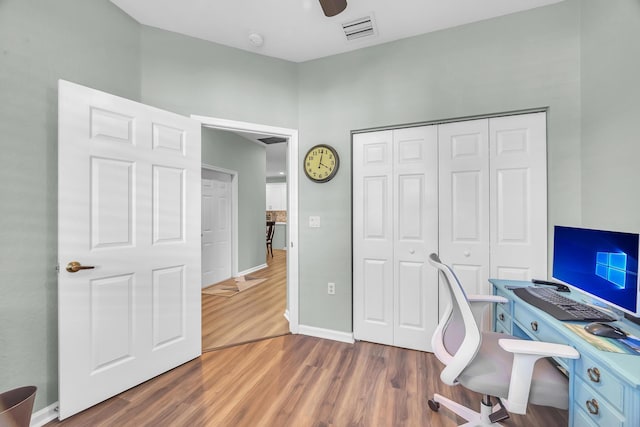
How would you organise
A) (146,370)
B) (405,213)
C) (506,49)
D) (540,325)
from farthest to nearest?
(405,213) < (506,49) < (146,370) < (540,325)

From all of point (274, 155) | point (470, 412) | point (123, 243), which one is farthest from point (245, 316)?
point (274, 155)

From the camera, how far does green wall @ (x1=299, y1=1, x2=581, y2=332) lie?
2.03 m

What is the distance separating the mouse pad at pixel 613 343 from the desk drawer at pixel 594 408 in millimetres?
166

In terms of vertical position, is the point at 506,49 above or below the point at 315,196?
above

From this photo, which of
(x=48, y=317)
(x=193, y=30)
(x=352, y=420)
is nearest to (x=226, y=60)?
(x=193, y=30)

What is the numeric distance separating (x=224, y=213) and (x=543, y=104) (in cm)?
473

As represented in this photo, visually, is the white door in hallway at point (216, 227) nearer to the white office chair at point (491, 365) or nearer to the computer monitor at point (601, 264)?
the white office chair at point (491, 365)

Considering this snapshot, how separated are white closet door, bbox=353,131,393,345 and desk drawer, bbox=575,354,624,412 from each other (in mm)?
1501

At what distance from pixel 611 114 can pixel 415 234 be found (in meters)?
1.45

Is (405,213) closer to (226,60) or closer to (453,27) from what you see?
(453,27)

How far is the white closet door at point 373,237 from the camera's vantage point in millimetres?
2539

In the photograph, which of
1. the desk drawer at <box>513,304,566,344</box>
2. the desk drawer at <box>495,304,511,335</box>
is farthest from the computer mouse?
the desk drawer at <box>495,304,511,335</box>

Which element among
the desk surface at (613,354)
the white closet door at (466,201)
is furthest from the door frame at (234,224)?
the desk surface at (613,354)

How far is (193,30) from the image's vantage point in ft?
7.68
